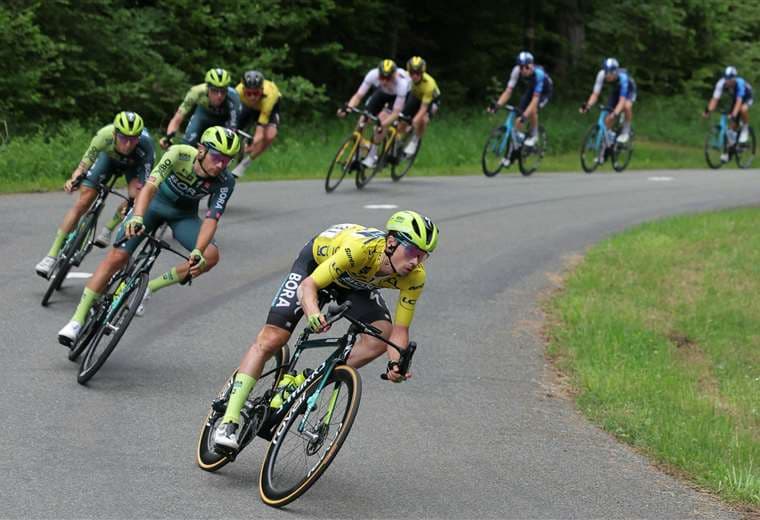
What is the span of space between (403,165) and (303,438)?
1557cm

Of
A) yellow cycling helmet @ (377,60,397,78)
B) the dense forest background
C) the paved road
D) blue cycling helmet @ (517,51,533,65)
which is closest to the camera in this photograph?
the paved road

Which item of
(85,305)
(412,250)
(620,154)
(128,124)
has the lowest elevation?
(620,154)

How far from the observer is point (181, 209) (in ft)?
35.0

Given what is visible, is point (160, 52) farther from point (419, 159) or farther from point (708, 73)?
point (708, 73)

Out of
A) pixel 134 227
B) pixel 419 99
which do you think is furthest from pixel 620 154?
pixel 134 227

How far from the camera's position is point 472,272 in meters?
15.1

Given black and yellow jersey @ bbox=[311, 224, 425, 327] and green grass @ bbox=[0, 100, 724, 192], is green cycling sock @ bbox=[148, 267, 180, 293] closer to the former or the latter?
black and yellow jersey @ bbox=[311, 224, 425, 327]

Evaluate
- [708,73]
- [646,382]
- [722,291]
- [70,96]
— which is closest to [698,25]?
[708,73]

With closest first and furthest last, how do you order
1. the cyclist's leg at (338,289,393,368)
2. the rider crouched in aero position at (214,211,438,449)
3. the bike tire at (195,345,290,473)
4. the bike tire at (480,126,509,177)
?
the rider crouched in aero position at (214,211,438,449) < the bike tire at (195,345,290,473) < the cyclist's leg at (338,289,393,368) < the bike tire at (480,126,509,177)

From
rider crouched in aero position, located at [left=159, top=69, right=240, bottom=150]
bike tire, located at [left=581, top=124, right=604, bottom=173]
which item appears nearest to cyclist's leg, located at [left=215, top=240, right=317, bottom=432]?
rider crouched in aero position, located at [left=159, top=69, right=240, bottom=150]

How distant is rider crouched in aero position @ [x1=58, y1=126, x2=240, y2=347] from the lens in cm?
983

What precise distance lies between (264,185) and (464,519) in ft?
46.0

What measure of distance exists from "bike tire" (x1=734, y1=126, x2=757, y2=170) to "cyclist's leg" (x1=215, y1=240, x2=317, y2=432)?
22.7 m

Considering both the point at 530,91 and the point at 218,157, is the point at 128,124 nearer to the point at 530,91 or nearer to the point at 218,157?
the point at 218,157
